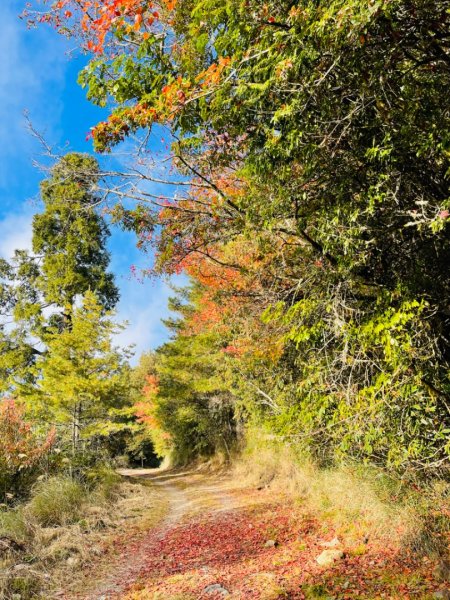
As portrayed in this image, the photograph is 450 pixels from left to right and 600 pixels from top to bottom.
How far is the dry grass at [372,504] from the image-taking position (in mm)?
4988

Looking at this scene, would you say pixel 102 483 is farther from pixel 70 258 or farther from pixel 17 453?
pixel 70 258

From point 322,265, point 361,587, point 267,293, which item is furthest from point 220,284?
point 361,587

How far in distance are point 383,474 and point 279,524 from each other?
245 centimetres

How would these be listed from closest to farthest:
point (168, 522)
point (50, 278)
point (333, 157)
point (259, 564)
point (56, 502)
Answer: point (333, 157), point (259, 564), point (56, 502), point (168, 522), point (50, 278)

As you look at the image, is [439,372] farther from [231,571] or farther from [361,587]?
→ [231,571]

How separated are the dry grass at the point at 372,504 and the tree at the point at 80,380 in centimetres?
652

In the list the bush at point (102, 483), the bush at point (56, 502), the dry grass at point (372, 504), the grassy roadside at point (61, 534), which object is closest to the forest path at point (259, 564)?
the dry grass at point (372, 504)

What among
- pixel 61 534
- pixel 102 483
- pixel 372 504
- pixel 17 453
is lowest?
pixel 372 504

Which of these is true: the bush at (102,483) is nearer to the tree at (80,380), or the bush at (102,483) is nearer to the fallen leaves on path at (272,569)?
the tree at (80,380)

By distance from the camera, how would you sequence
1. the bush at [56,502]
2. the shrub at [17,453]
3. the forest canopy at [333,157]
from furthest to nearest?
the shrub at [17,453], the bush at [56,502], the forest canopy at [333,157]

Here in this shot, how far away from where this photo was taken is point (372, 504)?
589cm

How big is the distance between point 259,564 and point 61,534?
359 centimetres

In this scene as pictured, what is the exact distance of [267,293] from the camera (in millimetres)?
7410

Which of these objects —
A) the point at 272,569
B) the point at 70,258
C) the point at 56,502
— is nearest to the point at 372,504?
the point at 272,569
